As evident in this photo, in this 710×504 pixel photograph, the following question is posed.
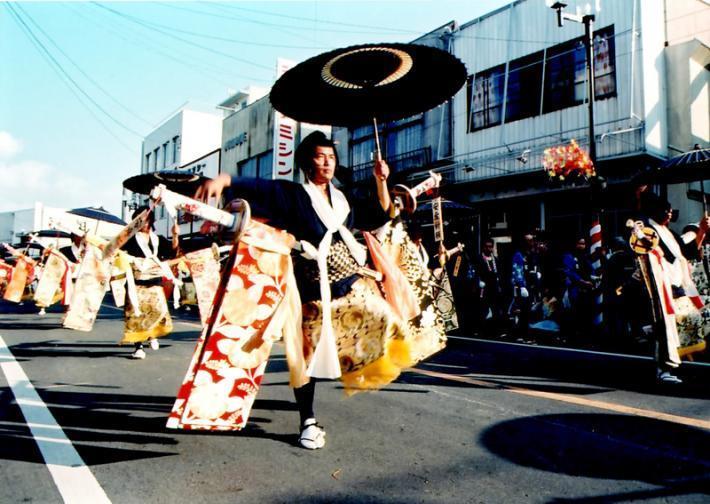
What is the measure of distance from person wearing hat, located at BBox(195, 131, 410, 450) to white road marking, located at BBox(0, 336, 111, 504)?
3.80ft

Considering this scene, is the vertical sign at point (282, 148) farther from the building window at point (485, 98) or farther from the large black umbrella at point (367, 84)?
the large black umbrella at point (367, 84)

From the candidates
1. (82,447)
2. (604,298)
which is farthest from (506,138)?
(82,447)

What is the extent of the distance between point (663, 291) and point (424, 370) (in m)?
2.49

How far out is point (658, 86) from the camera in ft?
40.4

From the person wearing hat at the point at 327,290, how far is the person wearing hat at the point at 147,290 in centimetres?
361

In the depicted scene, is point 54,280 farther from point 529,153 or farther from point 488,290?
point 529,153

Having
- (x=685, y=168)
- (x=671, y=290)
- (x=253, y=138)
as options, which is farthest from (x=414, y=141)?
(x=671, y=290)

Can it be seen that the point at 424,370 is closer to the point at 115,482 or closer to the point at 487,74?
the point at 115,482

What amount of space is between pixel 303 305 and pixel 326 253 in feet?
1.18

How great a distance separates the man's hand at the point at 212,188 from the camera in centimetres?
275

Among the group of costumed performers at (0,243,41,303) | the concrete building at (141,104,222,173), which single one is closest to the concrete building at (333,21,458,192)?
the group of costumed performers at (0,243,41,303)

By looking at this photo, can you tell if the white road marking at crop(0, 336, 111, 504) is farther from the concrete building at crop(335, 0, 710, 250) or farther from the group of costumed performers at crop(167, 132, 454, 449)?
the concrete building at crop(335, 0, 710, 250)

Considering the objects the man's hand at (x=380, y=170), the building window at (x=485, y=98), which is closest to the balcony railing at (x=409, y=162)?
the building window at (x=485, y=98)

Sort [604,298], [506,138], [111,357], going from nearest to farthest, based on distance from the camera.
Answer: [111,357], [604,298], [506,138]
